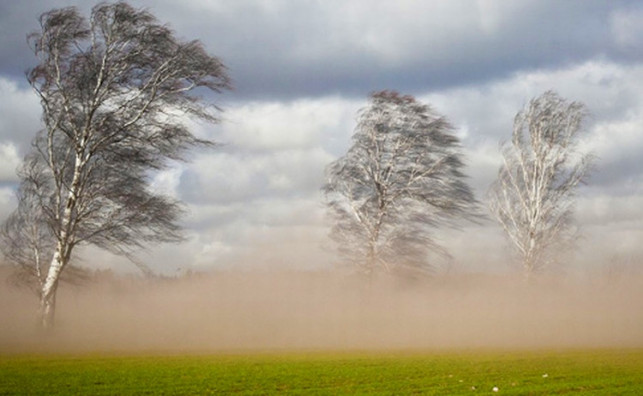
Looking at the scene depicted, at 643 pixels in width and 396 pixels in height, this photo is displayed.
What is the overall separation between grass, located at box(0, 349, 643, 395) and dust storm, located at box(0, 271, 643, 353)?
6.14 meters

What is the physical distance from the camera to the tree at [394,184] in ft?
118

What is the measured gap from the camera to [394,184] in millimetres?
36219

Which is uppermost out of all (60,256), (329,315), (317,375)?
(60,256)

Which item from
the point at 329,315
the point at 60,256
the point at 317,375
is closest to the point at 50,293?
the point at 60,256

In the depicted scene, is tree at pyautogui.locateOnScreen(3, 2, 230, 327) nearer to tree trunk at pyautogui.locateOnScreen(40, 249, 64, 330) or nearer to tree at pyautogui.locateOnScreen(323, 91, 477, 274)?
tree trunk at pyautogui.locateOnScreen(40, 249, 64, 330)

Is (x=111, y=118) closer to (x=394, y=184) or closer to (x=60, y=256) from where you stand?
(x=60, y=256)

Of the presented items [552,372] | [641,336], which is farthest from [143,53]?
[641,336]

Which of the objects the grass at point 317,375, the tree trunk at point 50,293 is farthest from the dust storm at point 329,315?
the grass at point 317,375

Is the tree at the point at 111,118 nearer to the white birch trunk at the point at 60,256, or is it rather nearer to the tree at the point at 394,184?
the white birch trunk at the point at 60,256

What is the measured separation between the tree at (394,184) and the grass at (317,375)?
1356 cm

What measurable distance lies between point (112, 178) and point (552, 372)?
18552mm

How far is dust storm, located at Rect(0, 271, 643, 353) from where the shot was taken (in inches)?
1201

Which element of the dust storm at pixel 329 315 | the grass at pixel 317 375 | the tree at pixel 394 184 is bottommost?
the grass at pixel 317 375

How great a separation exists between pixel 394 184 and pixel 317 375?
68.0 feet
